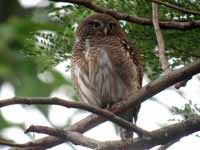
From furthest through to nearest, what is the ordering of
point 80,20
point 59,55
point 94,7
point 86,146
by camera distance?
point 80,20, point 59,55, point 94,7, point 86,146

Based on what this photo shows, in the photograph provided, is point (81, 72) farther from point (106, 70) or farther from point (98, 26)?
point (98, 26)

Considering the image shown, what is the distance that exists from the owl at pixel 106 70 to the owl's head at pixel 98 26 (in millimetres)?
34

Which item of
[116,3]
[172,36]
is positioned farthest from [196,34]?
[116,3]

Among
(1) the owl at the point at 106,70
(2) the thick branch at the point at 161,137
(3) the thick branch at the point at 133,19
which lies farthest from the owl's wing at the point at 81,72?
(2) the thick branch at the point at 161,137

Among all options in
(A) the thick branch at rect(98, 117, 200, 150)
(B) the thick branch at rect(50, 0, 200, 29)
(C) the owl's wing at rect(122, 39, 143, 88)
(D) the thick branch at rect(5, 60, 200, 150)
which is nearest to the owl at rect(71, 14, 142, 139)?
(C) the owl's wing at rect(122, 39, 143, 88)

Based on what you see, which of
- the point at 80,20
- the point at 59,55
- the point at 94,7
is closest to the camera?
the point at 94,7

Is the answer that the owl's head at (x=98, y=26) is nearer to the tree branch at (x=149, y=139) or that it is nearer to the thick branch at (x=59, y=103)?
the tree branch at (x=149, y=139)

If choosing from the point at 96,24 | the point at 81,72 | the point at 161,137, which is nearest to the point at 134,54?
the point at 81,72

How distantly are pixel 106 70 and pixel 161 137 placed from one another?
1.58 meters

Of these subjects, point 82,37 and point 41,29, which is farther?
point 82,37

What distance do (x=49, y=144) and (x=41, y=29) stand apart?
104 centimetres

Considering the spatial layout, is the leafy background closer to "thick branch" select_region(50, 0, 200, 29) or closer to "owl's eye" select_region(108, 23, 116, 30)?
"owl's eye" select_region(108, 23, 116, 30)

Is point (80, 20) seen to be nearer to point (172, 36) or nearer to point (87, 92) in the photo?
point (87, 92)

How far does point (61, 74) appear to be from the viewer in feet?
16.3
